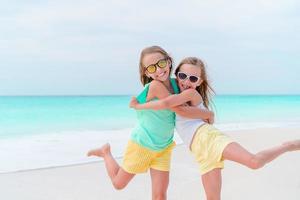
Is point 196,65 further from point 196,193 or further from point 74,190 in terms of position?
point 74,190

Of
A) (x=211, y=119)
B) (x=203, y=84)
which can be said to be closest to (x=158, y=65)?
(x=203, y=84)

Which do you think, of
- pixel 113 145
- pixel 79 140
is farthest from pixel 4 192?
pixel 79 140

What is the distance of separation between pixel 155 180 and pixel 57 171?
9.36ft

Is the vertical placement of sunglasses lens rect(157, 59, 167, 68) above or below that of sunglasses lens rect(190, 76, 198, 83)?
above

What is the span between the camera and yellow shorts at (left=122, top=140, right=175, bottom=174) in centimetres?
352

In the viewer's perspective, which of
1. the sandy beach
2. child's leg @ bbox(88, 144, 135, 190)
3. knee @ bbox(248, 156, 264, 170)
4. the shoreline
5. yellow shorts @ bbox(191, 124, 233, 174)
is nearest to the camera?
knee @ bbox(248, 156, 264, 170)

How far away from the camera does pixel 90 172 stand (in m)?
6.05

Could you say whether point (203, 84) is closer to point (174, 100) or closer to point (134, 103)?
point (174, 100)

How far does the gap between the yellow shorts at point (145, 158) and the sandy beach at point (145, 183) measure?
1.27 metres

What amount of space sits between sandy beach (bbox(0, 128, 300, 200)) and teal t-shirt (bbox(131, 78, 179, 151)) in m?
1.41

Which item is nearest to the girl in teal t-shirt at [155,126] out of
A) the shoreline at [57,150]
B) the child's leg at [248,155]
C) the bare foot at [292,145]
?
the child's leg at [248,155]

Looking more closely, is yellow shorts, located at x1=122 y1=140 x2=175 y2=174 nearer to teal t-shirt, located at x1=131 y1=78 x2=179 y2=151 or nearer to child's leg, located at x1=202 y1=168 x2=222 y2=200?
teal t-shirt, located at x1=131 y1=78 x2=179 y2=151

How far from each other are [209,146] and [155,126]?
43cm

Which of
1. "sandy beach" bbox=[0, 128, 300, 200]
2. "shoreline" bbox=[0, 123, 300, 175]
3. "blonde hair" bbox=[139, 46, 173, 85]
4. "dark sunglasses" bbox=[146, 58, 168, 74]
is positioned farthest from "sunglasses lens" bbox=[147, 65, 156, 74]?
"shoreline" bbox=[0, 123, 300, 175]
